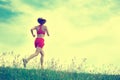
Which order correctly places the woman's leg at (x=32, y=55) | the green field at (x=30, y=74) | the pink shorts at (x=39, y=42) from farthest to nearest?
the pink shorts at (x=39, y=42), the woman's leg at (x=32, y=55), the green field at (x=30, y=74)

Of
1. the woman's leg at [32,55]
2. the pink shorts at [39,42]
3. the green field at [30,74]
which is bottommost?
the green field at [30,74]

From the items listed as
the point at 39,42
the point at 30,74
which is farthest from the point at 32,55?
the point at 30,74

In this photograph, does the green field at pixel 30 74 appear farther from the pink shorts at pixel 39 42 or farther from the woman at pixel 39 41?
the pink shorts at pixel 39 42

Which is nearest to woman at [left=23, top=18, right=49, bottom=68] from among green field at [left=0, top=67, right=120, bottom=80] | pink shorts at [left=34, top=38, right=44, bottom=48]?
pink shorts at [left=34, top=38, right=44, bottom=48]

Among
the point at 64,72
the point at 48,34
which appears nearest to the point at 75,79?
the point at 64,72

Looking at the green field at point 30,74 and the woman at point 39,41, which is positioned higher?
the woman at point 39,41

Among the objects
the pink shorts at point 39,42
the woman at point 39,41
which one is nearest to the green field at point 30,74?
the woman at point 39,41

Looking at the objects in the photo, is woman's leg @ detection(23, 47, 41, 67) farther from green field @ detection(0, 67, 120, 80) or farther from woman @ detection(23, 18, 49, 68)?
green field @ detection(0, 67, 120, 80)

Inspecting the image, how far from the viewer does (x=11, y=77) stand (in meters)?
15.9

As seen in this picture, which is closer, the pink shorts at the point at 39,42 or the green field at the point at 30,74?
the green field at the point at 30,74

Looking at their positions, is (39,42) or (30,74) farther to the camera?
(39,42)

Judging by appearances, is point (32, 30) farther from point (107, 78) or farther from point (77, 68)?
point (107, 78)

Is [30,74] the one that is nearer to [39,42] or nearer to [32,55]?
[32,55]

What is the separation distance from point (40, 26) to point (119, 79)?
4283mm
